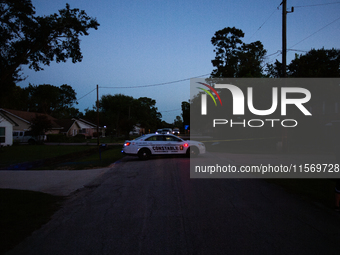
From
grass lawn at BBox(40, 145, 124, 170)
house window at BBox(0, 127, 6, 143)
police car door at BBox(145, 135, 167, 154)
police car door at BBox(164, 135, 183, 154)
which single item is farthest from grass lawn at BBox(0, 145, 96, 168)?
police car door at BBox(164, 135, 183, 154)

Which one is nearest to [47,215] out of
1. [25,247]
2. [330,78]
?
[25,247]

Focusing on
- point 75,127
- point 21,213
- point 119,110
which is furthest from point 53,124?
point 21,213

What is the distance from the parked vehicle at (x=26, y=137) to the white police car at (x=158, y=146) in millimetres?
29791

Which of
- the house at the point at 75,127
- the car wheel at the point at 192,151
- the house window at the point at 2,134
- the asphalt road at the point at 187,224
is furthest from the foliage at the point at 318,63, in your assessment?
the house at the point at 75,127

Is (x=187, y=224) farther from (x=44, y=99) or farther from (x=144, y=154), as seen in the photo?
(x=44, y=99)

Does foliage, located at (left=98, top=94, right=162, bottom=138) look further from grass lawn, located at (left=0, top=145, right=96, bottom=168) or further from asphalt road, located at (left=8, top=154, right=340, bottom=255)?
asphalt road, located at (left=8, top=154, right=340, bottom=255)

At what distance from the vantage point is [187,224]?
5.68 m

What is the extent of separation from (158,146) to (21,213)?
11.4 meters

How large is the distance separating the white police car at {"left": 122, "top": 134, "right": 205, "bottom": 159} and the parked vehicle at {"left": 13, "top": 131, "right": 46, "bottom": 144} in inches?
1173

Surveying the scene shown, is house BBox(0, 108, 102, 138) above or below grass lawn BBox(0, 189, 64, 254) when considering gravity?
above

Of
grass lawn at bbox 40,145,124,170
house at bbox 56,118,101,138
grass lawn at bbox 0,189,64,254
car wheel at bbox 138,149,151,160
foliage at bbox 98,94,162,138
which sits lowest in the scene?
grass lawn at bbox 0,189,64,254

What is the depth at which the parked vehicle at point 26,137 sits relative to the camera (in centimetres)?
4247

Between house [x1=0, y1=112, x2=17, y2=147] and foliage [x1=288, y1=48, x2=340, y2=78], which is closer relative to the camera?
foliage [x1=288, y1=48, x2=340, y2=78]

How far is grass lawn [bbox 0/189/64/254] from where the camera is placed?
17.1ft
